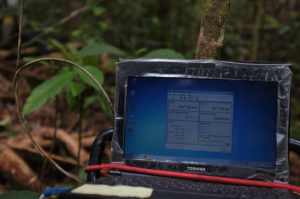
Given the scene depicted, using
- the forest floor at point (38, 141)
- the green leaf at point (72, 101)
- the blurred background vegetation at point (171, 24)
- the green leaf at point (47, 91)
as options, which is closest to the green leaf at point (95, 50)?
the green leaf at point (47, 91)

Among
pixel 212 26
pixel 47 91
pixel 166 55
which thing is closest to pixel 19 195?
pixel 47 91

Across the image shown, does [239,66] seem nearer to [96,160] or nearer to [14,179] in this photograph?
[96,160]

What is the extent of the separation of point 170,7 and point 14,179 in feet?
11.4

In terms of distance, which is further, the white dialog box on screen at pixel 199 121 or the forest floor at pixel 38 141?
the forest floor at pixel 38 141

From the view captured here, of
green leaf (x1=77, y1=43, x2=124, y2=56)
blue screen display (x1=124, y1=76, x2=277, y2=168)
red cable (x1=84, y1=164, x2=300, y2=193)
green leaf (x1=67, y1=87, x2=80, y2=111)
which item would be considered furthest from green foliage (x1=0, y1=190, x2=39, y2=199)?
green leaf (x1=77, y1=43, x2=124, y2=56)

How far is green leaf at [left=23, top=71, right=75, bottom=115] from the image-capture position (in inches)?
54.7

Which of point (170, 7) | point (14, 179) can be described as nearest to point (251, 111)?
point (14, 179)

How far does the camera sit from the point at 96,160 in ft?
3.50

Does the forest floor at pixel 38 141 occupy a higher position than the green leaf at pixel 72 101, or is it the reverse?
the green leaf at pixel 72 101

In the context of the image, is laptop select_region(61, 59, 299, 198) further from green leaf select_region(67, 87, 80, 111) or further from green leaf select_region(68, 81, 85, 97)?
green leaf select_region(67, 87, 80, 111)

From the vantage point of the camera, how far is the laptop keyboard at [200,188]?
33.4 inches

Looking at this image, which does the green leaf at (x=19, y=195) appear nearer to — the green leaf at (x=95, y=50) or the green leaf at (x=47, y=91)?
the green leaf at (x=47, y=91)

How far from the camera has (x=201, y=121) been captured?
41.0 inches

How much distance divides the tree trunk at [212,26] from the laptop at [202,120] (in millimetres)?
253
